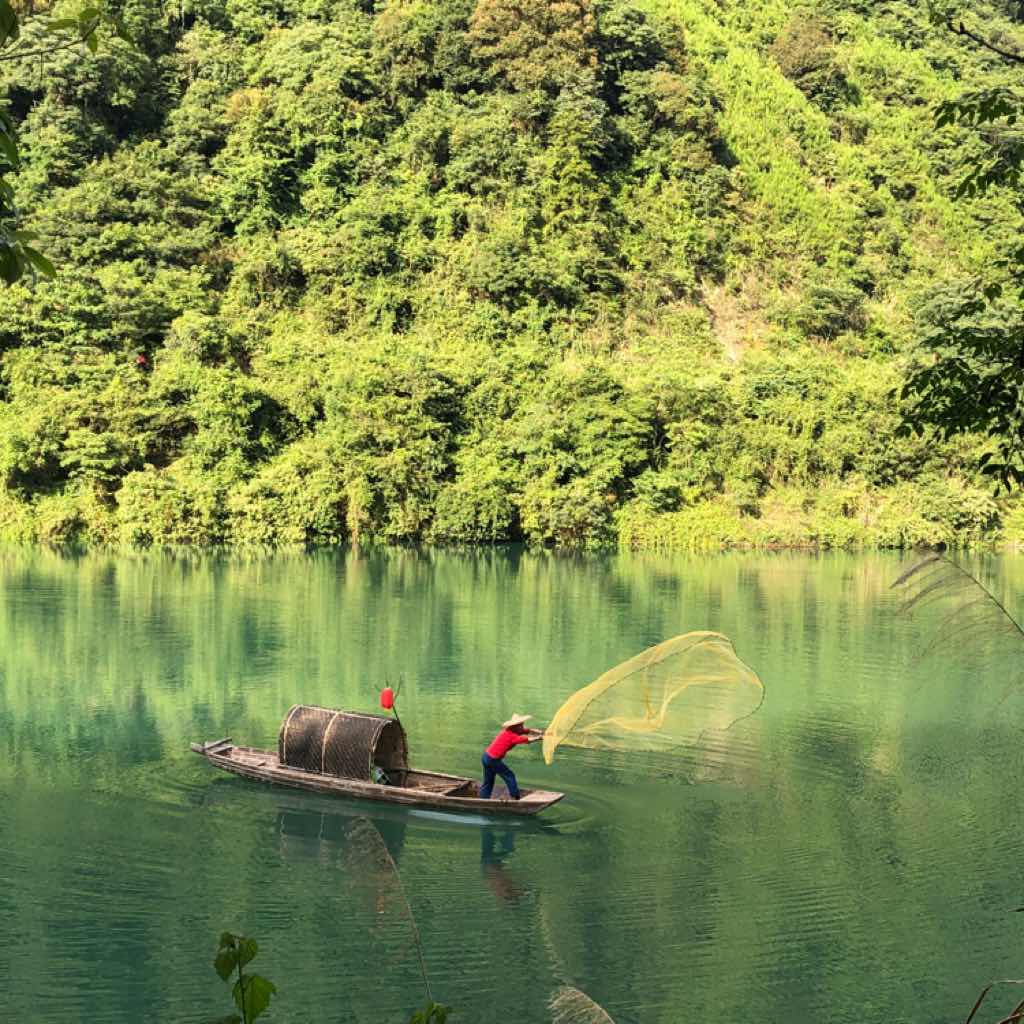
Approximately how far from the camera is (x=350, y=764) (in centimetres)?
1291

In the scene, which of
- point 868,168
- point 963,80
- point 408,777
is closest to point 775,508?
point 868,168

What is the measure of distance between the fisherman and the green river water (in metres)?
0.37

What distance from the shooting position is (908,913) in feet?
33.7

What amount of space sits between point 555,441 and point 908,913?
3445cm

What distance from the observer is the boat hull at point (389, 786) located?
39.5 feet

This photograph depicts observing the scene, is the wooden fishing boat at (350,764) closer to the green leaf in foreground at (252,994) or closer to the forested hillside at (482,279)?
the green leaf in foreground at (252,994)

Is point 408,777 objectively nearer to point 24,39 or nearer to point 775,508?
point 775,508

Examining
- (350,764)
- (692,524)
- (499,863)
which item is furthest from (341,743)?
(692,524)

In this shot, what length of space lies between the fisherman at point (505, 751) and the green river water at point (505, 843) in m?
0.37

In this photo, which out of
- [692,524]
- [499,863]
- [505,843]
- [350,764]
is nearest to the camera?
[499,863]

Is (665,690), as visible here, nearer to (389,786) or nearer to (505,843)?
(505,843)

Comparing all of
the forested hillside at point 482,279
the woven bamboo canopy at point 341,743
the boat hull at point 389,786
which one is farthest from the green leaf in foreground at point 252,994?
the forested hillside at point 482,279

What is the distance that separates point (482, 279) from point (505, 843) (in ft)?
133

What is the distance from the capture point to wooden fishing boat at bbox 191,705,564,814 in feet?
41.1
